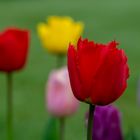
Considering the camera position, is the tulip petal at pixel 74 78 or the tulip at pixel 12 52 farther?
the tulip at pixel 12 52

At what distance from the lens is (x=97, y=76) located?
1.55 m

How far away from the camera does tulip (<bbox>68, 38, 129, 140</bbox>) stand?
1.55 metres

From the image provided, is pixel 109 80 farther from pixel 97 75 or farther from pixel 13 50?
A: pixel 13 50

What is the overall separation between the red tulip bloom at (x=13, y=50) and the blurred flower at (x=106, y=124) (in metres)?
0.39

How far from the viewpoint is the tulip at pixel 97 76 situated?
1549mm

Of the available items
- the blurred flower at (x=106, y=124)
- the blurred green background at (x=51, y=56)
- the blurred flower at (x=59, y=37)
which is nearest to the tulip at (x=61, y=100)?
the blurred green background at (x=51, y=56)

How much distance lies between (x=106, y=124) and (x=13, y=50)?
47 cm

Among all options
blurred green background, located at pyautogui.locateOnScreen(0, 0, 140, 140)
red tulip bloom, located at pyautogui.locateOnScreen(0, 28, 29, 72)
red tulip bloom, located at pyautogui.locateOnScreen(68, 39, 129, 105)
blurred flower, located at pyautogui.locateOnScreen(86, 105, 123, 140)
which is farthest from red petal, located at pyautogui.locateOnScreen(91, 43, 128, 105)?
blurred green background, located at pyautogui.locateOnScreen(0, 0, 140, 140)

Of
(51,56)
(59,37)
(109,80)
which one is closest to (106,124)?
(109,80)

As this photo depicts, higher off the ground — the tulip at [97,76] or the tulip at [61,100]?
the tulip at [97,76]

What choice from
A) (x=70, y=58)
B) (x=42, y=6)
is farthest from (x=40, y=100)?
(x=42, y=6)

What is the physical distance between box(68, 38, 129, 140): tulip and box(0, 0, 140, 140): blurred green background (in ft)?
3.97

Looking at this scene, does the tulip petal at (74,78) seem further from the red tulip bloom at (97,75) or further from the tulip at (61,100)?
the tulip at (61,100)

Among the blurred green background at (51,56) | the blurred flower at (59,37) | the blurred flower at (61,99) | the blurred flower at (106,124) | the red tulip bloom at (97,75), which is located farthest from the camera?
the blurred green background at (51,56)
